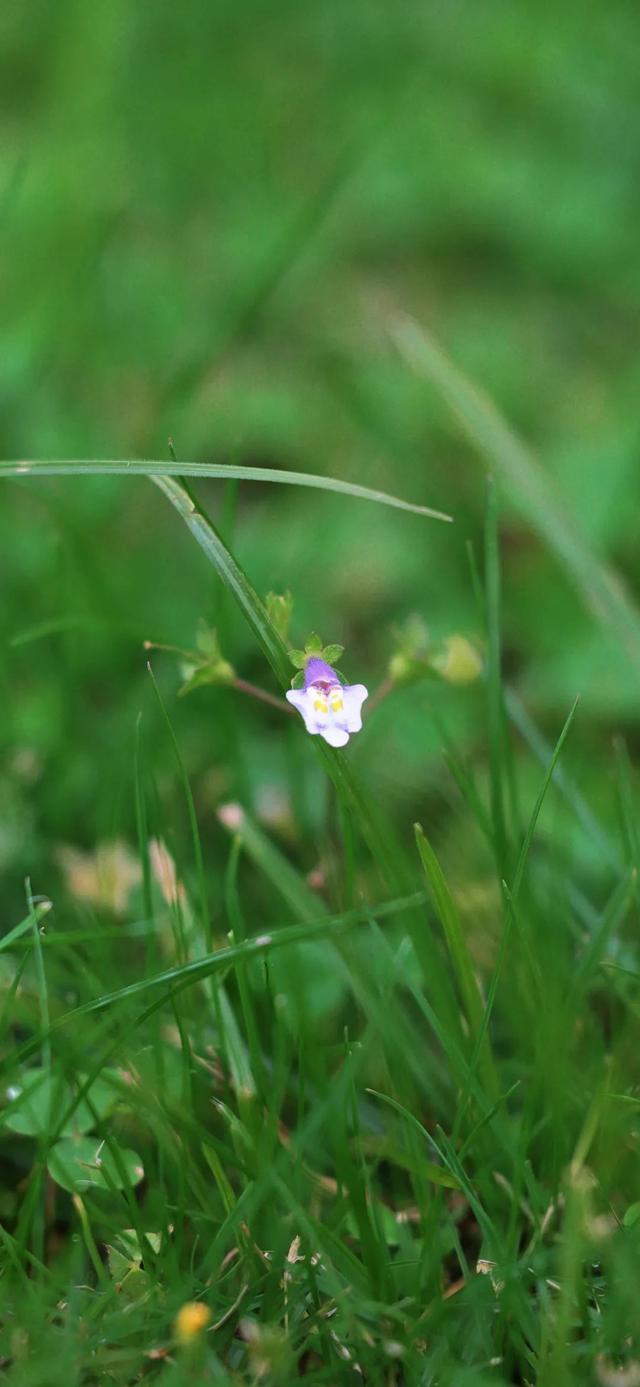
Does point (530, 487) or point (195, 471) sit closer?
point (195, 471)

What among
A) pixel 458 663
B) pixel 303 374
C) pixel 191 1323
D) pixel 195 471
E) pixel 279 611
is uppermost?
pixel 303 374

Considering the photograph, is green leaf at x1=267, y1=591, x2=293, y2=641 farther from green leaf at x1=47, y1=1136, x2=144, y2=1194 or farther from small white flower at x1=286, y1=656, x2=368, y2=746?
green leaf at x1=47, y1=1136, x2=144, y2=1194

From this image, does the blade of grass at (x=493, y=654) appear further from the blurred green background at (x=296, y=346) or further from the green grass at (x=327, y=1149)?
the blurred green background at (x=296, y=346)

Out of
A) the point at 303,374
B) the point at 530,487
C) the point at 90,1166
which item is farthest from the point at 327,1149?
the point at 303,374

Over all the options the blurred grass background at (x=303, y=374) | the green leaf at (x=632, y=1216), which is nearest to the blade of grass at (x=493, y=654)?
the blurred grass background at (x=303, y=374)

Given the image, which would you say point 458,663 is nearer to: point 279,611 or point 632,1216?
point 279,611

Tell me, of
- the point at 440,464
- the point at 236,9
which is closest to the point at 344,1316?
the point at 440,464
